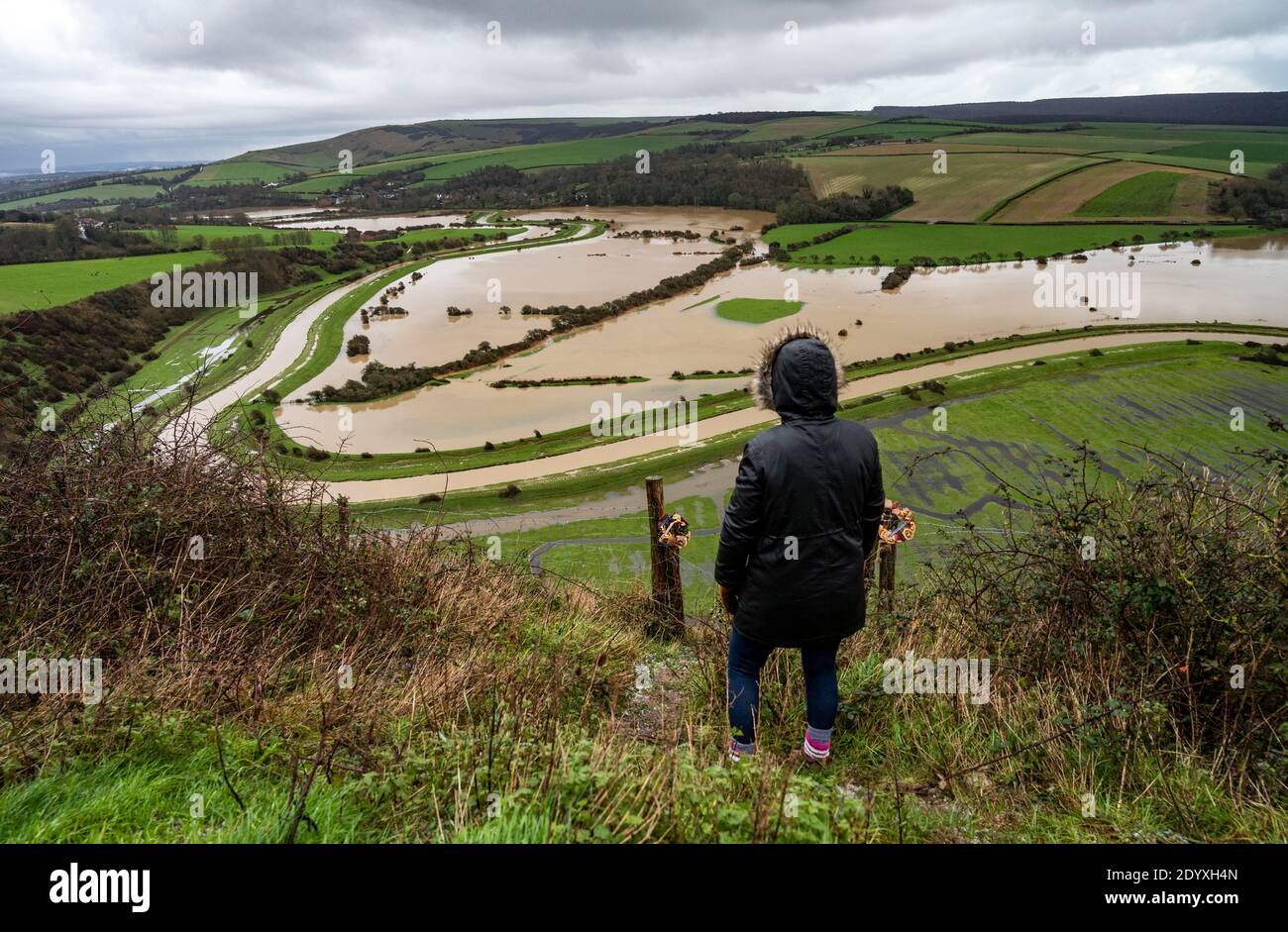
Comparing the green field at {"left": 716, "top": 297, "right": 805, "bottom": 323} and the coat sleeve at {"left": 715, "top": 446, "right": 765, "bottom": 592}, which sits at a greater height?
the green field at {"left": 716, "top": 297, "right": 805, "bottom": 323}

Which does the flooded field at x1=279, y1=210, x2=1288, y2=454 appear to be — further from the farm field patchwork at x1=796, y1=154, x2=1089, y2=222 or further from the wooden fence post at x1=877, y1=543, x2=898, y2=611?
the farm field patchwork at x1=796, y1=154, x2=1089, y2=222

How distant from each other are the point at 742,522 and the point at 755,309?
159 ft

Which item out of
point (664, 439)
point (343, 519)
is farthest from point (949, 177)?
point (343, 519)

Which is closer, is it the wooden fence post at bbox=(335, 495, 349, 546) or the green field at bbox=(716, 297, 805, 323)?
the wooden fence post at bbox=(335, 495, 349, 546)

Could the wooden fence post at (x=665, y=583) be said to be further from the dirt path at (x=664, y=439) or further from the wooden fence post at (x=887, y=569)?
the dirt path at (x=664, y=439)

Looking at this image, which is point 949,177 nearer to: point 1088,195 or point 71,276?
point 1088,195

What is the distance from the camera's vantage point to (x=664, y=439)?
2866 cm

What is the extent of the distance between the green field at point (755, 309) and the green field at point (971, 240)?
1776 centimetres

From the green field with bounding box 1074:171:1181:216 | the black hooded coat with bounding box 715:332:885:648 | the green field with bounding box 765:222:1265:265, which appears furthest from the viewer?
the green field with bounding box 1074:171:1181:216

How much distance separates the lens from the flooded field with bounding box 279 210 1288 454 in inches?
1297

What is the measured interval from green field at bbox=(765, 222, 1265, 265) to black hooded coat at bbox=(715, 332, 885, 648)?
65980 mm

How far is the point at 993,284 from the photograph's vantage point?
53656 millimetres

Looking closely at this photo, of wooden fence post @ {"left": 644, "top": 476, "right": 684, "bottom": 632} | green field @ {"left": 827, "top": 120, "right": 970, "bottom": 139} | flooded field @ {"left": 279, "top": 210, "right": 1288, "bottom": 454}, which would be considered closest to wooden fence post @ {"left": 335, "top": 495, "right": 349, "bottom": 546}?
wooden fence post @ {"left": 644, "top": 476, "right": 684, "bottom": 632}

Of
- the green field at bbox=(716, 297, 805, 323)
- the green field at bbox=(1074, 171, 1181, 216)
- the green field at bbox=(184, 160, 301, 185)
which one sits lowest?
the green field at bbox=(716, 297, 805, 323)
